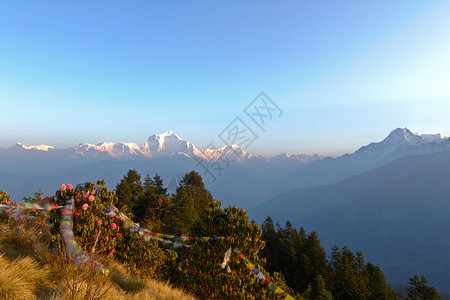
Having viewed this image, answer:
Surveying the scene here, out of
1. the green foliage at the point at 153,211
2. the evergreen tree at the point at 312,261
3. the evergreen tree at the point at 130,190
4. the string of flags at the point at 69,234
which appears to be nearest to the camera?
the string of flags at the point at 69,234

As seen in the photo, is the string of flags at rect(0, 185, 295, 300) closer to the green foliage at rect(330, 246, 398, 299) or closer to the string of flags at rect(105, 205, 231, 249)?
the string of flags at rect(105, 205, 231, 249)

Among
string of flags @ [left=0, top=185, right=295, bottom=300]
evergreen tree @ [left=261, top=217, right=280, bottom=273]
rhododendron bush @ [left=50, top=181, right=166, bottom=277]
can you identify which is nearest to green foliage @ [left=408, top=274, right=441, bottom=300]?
evergreen tree @ [left=261, top=217, right=280, bottom=273]

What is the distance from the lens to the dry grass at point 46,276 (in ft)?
12.3

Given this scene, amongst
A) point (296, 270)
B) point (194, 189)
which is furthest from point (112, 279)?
point (296, 270)

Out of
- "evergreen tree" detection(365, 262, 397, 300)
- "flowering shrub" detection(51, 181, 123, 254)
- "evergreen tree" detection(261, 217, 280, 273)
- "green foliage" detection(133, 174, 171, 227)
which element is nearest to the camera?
"flowering shrub" detection(51, 181, 123, 254)

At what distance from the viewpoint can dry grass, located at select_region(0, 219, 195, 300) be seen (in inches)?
147

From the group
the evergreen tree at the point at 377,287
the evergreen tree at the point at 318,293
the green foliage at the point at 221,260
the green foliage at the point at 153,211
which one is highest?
the green foliage at the point at 221,260

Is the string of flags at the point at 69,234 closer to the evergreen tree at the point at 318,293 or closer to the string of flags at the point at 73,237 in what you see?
the string of flags at the point at 73,237

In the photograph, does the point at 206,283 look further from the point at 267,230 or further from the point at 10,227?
the point at 267,230

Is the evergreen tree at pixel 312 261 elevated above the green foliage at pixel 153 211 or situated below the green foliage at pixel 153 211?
below

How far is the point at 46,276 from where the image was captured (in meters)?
4.68

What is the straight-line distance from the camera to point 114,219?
7.57 metres

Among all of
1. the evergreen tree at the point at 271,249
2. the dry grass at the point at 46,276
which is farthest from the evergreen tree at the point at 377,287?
the dry grass at the point at 46,276

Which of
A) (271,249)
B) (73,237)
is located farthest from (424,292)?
(73,237)
